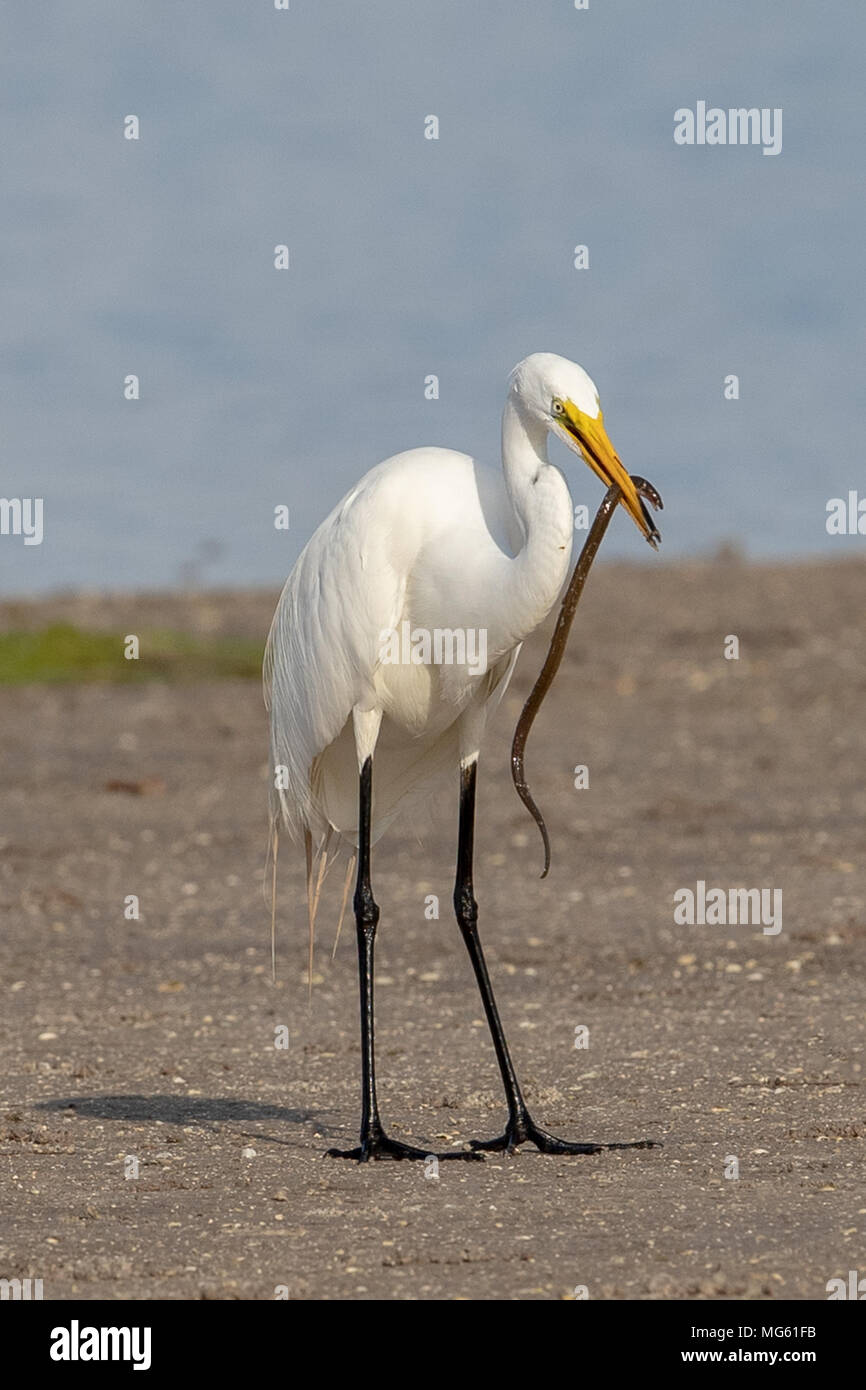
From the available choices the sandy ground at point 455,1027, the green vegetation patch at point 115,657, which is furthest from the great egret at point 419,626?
the green vegetation patch at point 115,657

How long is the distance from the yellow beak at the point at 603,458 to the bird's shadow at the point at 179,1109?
260cm

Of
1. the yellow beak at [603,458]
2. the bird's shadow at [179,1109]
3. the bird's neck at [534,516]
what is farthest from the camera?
the bird's shadow at [179,1109]

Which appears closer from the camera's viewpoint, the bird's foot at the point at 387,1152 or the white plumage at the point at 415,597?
the white plumage at the point at 415,597

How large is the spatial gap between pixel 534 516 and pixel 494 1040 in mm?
1839

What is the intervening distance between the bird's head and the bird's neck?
0.08 m

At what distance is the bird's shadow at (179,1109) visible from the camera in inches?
282

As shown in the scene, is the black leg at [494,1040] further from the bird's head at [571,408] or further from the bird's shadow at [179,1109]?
the bird's head at [571,408]

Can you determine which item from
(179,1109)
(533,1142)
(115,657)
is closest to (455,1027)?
(179,1109)

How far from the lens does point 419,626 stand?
6.58 meters

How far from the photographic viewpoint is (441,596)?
6422mm

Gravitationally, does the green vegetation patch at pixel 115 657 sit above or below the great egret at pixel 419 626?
above

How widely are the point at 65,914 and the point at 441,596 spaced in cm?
598

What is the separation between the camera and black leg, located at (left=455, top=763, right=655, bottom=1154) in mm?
6496
